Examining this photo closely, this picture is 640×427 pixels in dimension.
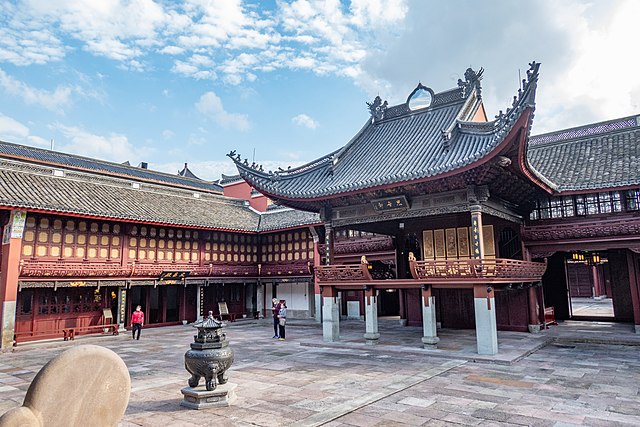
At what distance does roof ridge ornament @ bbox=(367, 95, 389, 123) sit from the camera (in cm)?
2047

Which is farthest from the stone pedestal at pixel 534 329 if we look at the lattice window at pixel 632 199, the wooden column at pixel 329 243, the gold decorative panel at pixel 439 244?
the wooden column at pixel 329 243

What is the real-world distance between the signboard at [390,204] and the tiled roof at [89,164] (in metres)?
18.9

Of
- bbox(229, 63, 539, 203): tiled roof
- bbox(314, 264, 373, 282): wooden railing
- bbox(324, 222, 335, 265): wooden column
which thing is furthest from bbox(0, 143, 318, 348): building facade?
bbox(314, 264, 373, 282): wooden railing

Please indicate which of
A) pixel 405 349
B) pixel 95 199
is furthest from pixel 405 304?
pixel 95 199

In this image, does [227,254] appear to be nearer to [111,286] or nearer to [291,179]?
[111,286]

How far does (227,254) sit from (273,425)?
2224 cm

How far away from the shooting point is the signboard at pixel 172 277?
79.0 ft

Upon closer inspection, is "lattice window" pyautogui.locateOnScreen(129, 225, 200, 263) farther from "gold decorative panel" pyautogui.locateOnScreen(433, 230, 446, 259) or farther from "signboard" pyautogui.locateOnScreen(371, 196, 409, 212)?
"gold decorative panel" pyautogui.locateOnScreen(433, 230, 446, 259)

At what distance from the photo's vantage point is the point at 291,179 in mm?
19078

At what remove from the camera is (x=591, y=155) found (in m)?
18.8

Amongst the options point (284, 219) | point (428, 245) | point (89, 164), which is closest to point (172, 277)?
point (284, 219)

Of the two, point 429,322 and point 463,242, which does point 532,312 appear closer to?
point 463,242

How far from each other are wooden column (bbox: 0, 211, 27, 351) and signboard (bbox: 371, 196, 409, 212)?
602 inches

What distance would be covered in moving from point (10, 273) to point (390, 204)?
52.6ft
